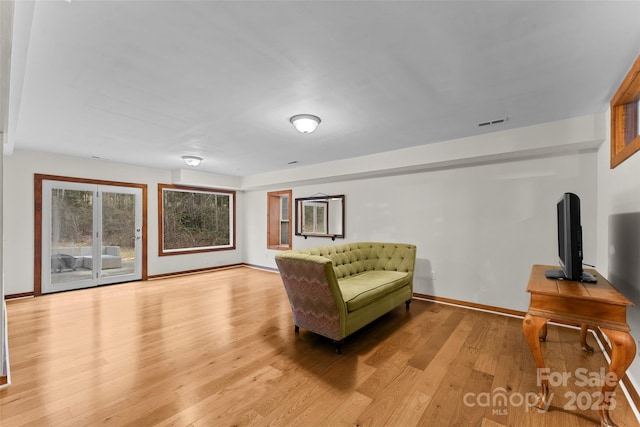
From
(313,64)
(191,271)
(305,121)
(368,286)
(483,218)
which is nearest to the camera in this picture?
(313,64)

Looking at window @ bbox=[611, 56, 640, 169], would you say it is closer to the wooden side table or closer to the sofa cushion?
the wooden side table

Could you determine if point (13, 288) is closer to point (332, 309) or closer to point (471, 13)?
point (332, 309)

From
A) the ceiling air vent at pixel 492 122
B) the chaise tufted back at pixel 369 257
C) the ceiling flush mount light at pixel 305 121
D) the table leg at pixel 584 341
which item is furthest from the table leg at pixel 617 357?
the ceiling flush mount light at pixel 305 121

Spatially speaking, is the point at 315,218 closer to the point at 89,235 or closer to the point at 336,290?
the point at 336,290

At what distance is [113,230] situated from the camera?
545cm

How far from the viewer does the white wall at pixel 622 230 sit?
1984mm

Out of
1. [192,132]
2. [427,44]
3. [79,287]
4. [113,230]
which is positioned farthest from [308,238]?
[427,44]

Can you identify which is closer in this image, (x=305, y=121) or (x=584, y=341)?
(x=584, y=341)

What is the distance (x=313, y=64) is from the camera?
6.49 ft

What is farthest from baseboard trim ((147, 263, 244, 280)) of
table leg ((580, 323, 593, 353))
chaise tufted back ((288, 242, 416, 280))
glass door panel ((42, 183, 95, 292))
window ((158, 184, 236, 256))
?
table leg ((580, 323, 593, 353))

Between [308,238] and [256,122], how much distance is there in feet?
11.4

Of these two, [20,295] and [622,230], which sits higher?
[622,230]

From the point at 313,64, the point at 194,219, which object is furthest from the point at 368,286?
the point at 194,219

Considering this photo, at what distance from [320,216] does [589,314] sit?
15.1 feet
